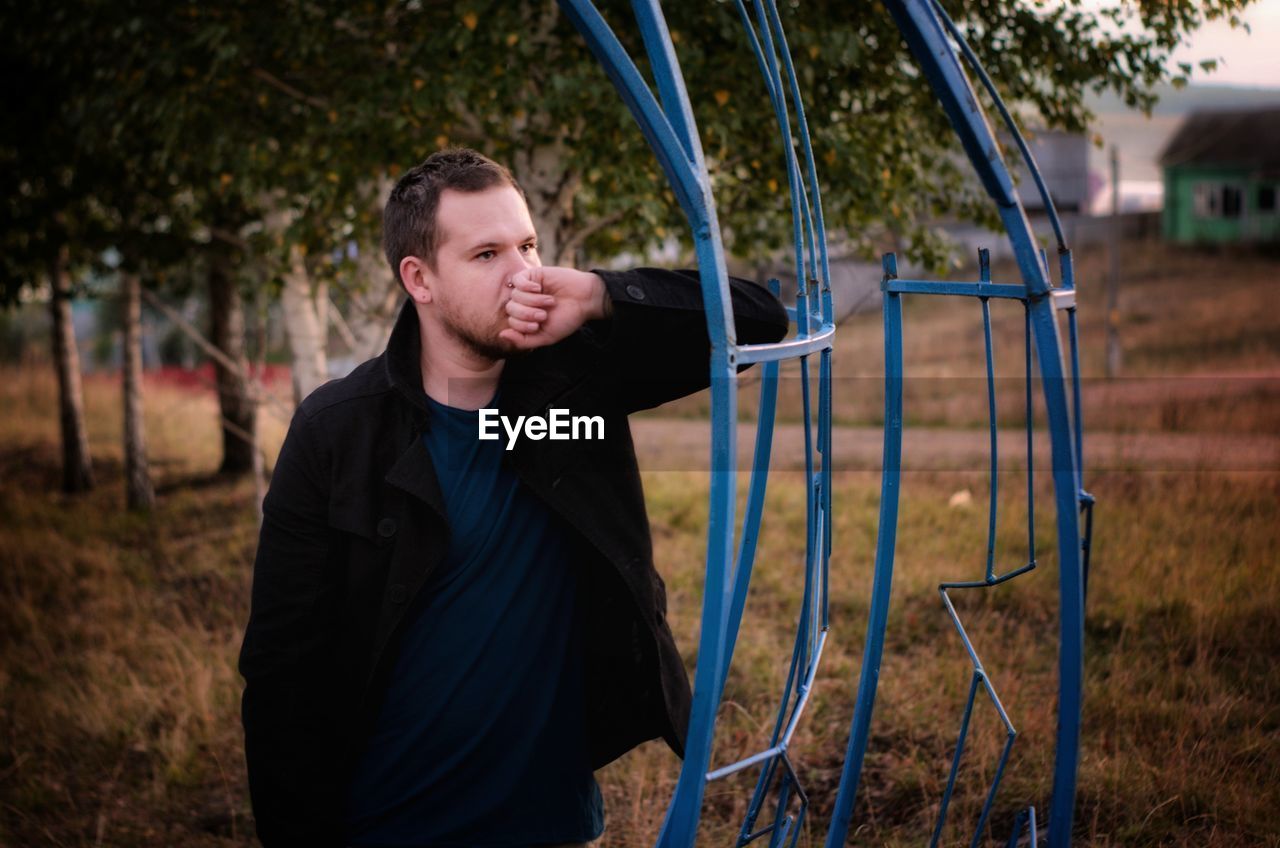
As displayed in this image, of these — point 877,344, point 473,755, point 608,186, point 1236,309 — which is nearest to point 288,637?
point 473,755

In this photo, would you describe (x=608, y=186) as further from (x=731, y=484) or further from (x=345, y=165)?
(x=731, y=484)

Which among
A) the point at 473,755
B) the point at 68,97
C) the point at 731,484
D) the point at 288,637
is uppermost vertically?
the point at 68,97

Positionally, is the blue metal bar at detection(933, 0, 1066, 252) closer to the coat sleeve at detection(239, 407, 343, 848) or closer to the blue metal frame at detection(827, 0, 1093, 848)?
the blue metal frame at detection(827, 0, 1093, 848)

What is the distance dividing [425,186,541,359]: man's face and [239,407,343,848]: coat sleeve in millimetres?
389

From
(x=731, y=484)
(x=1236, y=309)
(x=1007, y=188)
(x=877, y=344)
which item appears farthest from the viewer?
(x=877, y=344)

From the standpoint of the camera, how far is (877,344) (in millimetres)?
20656

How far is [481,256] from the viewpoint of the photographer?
6.38ft

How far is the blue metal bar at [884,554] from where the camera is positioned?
210cm

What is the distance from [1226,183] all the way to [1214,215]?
1030 millimetres

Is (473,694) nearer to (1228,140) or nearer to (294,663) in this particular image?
(294,663)

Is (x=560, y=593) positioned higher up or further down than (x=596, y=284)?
further down

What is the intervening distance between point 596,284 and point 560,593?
0.67 metres

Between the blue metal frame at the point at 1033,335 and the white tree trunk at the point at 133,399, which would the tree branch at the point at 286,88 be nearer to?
the blue metal frame at the point at 1033,335

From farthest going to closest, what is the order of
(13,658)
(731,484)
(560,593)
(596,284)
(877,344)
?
(877,344)
(13,658)
(560,593)
(596,284)
(731,484)
